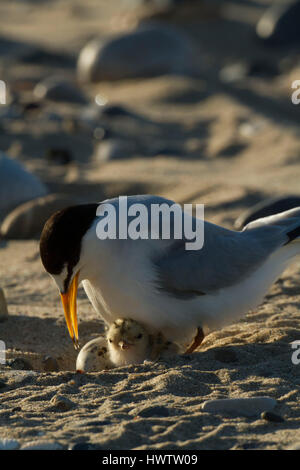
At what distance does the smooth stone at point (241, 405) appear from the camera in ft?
11.4

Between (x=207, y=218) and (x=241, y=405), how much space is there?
3689mm

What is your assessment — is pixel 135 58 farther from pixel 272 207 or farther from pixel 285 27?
pixel 272 207

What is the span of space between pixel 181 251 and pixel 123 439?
4.22 ft

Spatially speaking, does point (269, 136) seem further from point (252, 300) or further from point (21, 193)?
point (252, 300)

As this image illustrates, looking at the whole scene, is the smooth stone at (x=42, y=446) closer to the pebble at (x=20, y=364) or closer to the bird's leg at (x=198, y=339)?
the pebble at (x=20, y=364)

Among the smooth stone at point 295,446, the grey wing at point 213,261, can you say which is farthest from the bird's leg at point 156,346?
the smooth stone at point 295,446

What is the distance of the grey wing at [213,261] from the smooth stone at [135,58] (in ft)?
26.3

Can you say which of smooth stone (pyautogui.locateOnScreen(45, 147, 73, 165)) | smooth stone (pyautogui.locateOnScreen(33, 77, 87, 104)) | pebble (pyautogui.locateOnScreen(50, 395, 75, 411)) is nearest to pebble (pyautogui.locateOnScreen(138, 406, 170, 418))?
pebble (pyautogui.locateOnScreen(50, 395, 75, 411))

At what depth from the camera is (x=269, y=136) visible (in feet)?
31.7

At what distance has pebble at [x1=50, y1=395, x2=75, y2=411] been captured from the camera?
364cm

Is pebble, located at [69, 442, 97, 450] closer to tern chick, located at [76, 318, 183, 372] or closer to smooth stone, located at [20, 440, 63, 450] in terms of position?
smooth stone, located at [20, 440, 63, 450]

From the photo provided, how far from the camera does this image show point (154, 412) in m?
3.50

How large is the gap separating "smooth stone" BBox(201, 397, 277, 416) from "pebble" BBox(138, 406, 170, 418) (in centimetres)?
16
